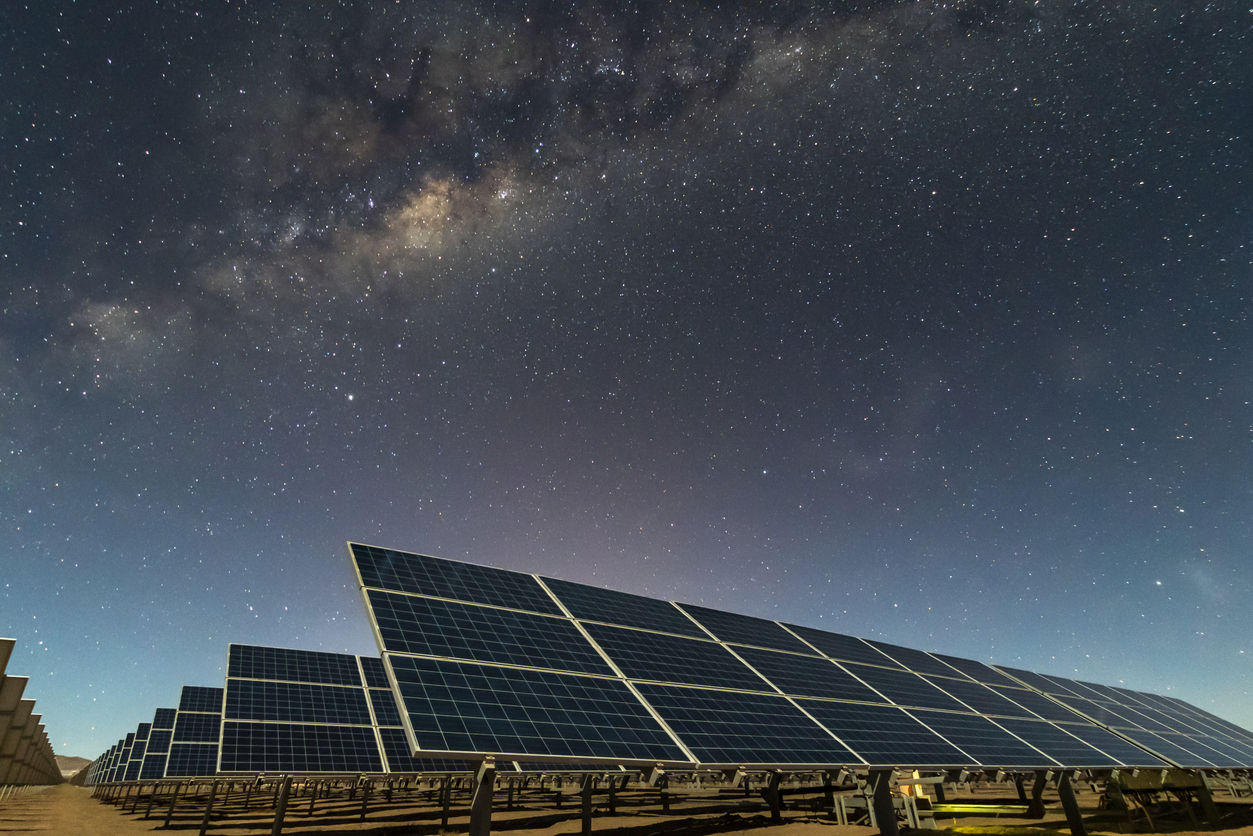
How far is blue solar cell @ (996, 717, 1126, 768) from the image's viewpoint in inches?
863

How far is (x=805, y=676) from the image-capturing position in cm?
2219

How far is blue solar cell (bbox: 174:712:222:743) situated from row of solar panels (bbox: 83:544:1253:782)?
19 centimetres

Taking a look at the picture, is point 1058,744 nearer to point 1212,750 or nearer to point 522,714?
point 1212,750

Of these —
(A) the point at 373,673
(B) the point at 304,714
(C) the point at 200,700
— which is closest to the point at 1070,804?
(B) the point at 304,714

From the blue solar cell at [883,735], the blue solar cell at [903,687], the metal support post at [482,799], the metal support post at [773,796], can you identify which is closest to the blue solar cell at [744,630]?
the blue solar cell at [903,687]

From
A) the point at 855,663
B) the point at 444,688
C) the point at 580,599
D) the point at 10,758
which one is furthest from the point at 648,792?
the point at 10,758

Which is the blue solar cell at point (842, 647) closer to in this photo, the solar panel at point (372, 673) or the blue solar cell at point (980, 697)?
the blue solar cell at point (980, 697)

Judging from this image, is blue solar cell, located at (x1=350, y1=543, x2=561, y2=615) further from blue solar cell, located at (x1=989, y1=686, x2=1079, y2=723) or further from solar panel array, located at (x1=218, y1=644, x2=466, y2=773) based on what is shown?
blue solar cell, located at (x1=989, y1=686, x2=1079, y2=723)

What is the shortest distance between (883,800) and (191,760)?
36415 mm

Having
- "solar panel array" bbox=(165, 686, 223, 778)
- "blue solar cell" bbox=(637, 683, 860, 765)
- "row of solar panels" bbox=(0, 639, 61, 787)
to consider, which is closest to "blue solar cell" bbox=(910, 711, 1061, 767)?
"blue solar cell" bbox=(637, 683, 860, 765)

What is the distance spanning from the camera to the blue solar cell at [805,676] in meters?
20.6

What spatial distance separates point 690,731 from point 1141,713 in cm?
4144

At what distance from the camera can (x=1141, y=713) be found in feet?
122

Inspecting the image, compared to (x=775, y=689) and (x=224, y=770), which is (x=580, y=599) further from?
(x=224, y=770)
